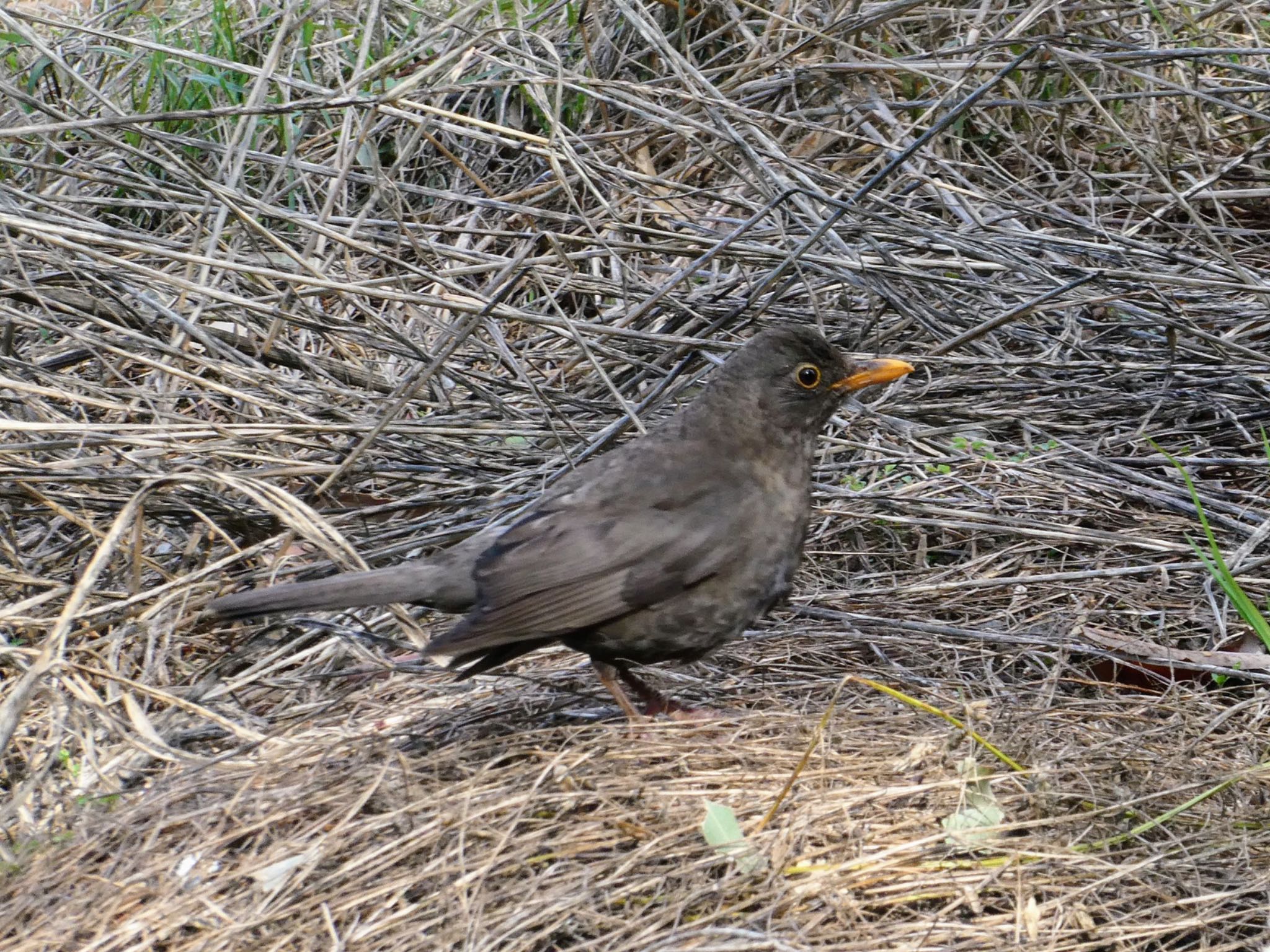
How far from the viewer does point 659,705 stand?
3.77 metres

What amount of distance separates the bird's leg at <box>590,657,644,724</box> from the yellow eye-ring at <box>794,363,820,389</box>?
105 cm

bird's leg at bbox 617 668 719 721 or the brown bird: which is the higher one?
the brown bird

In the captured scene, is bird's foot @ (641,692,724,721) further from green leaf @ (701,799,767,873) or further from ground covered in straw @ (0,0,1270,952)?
green leaf @ (701,799,767,873)

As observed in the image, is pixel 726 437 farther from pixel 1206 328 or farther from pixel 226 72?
pixel 226 72

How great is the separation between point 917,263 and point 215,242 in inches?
108

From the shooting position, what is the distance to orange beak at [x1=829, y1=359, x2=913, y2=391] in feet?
13.4

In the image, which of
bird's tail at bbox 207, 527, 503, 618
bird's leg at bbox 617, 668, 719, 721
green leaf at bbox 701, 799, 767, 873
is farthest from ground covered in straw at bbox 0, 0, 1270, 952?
bird's tail at bbox 207, 527, 503, 618

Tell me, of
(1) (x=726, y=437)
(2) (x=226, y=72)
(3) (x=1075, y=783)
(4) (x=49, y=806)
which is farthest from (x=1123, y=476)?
(2) (x=226, y=72)

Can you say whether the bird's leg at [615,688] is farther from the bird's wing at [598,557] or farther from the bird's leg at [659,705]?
the bird's wing at [598,557]

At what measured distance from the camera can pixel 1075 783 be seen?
9.81 ft

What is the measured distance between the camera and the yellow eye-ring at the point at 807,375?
4.04 metres

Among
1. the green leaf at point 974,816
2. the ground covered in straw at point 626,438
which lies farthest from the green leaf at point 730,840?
the green leaf at point 974,816

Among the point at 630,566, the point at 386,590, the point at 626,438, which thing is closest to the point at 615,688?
the point at 630,566

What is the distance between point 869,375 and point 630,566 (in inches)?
41.8
